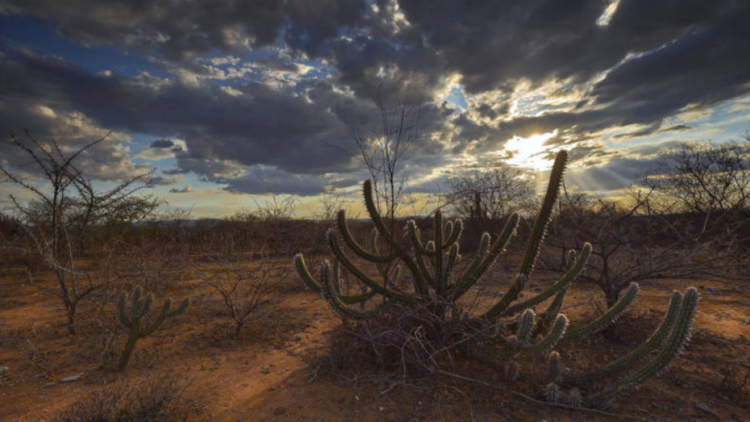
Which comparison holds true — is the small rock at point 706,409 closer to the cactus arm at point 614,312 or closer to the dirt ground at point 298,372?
the dirt ground at point 298,372

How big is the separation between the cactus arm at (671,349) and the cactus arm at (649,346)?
0.06 meters

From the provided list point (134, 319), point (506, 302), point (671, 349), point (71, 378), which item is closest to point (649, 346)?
point (671, 349)

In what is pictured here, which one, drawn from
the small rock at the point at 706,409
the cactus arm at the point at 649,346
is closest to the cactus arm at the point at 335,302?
the cactus arm at the point at 649,346

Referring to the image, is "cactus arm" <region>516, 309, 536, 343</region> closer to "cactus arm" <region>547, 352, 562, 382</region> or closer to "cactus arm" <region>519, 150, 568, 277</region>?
"cactus arm" <region>547, 352, 562, 382</region>

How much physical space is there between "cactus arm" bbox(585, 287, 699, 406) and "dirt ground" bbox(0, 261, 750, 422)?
0.16m

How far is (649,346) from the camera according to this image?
2516mm

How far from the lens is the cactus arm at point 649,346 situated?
247 centimetres

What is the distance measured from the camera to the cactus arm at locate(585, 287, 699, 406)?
235 centimetres

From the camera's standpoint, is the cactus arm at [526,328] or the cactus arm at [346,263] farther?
the cactus arm at [346,263]

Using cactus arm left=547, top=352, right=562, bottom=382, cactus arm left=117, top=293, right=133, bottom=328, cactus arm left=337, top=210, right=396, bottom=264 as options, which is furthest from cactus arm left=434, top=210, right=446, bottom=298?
cactus arm left=117, top=293, right=133, bottom=328

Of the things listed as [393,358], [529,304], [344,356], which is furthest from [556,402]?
[344,356]

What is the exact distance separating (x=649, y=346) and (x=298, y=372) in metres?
2.89

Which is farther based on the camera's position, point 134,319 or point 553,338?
point 134,319

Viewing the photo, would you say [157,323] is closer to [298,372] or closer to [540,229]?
[298,372]
